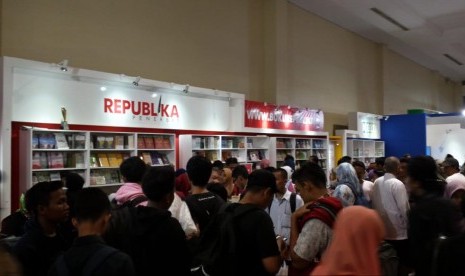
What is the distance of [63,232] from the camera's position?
8.35 ft

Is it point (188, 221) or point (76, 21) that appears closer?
point (188, 221)

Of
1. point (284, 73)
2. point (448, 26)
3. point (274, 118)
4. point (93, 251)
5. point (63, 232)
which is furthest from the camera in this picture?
point (448, 26)

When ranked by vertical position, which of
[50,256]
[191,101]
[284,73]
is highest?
[284,73]

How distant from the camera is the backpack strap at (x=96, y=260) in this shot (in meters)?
1.69

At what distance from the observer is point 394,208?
428 cm

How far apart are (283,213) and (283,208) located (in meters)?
0.05

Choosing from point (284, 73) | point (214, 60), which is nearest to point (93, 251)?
point (214, 60)

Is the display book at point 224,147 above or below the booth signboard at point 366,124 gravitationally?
below

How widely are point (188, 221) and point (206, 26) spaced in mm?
6856

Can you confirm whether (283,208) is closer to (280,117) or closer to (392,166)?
(392,166)

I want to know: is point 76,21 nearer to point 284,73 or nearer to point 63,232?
point 63,232

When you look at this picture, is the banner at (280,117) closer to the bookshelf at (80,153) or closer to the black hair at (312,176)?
the bookshelf at (80,153)

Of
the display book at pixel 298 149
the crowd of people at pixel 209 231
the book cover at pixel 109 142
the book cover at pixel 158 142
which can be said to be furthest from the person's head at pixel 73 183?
the display book at pixel 298 149

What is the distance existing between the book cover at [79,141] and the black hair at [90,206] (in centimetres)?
424
